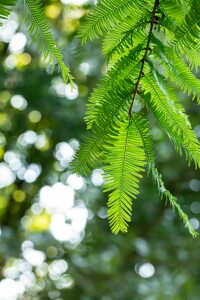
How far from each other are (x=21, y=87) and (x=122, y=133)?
2883 mm

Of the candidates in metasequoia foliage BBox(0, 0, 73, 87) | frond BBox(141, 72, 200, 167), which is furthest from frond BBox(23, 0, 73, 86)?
frond BBox(141, 72, 200, 167)

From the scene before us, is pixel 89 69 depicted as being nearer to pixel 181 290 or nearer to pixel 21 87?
pixel 21 87

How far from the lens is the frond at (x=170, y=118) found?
2.08ft

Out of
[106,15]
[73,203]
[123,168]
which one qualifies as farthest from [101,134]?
[73,203]

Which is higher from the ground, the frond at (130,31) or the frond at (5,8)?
the frond at (130,31)

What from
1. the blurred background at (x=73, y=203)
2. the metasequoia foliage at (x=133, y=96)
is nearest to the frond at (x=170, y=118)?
the metasequoia foliage at (x=133, y=96)

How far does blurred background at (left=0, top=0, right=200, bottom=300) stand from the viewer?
3.30 m

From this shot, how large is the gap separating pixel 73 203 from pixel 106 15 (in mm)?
3408

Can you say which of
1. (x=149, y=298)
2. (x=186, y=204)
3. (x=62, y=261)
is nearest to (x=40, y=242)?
(x=62, y=261)

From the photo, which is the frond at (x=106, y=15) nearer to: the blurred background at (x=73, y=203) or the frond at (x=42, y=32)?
the frond at (x=42, y=32)

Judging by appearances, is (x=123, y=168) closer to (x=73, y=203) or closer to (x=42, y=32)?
(x=42, y=32)

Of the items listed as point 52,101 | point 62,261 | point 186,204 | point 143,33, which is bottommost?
point 62,261

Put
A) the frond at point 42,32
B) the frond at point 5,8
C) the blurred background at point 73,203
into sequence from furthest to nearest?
the blurred background at point 73,203, the frond at point 42,32, the frond at point 5,8

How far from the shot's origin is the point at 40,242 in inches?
139
